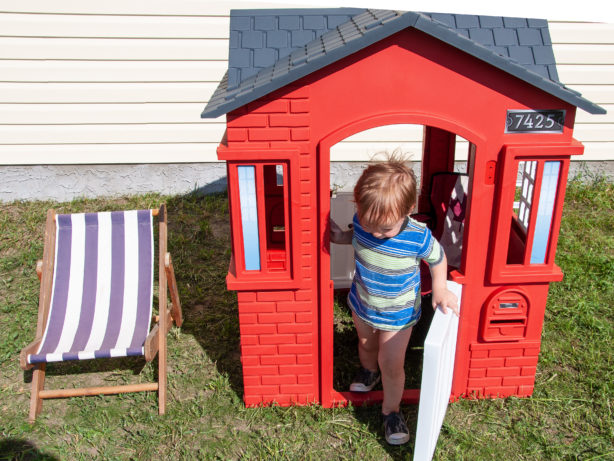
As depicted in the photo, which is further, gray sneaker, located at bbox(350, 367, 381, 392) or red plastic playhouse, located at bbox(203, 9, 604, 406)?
gray sneaker, located at bbox(350, 367, 381, 392)

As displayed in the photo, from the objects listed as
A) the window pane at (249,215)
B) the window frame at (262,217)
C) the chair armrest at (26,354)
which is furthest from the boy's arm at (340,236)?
the chair armrest at (26,354)

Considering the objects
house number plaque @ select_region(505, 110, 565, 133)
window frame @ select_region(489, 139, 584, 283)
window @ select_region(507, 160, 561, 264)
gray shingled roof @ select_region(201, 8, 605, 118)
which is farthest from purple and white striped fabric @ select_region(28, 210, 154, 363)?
house number plaque @ select_region(505, 110, 565, 133)

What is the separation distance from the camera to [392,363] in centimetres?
322

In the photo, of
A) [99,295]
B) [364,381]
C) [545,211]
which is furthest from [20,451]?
[545,211]

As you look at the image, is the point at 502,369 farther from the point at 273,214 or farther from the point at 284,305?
the point at 273,214

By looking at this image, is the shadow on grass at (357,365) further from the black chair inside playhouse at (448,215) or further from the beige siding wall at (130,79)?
the beige siding wall at (130,79)

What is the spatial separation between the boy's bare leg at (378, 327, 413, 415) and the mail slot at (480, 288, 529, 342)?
0.50 metres

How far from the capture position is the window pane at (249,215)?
2939 millimetres

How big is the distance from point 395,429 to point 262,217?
1.49 m

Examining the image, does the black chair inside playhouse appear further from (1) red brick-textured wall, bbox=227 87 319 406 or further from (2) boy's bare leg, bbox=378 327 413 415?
(1) red brick-textured wall, bbox=227 87 319 406

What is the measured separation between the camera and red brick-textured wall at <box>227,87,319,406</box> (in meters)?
2.82

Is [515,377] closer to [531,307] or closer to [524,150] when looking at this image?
[531,307]

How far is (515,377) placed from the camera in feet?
11.6

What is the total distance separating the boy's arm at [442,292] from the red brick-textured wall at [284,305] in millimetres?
676
